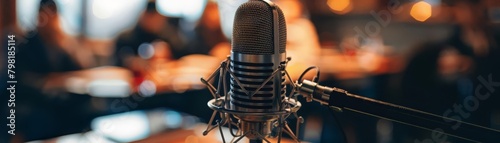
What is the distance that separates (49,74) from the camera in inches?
106

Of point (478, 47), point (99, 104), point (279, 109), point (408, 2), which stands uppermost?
point (408, 2)

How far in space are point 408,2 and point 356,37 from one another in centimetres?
49

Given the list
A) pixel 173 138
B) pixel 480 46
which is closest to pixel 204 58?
pixel 480 46

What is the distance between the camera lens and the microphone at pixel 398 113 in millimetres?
479

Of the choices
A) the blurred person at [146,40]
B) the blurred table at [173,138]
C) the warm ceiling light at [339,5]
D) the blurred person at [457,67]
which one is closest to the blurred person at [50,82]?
the blurred person at [146,40]

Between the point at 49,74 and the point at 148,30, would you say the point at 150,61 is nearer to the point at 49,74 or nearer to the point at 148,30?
the point at 148,30

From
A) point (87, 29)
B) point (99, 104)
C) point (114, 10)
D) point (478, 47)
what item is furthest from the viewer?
point (114, 10)

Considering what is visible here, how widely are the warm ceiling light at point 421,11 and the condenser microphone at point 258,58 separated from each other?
2357mm

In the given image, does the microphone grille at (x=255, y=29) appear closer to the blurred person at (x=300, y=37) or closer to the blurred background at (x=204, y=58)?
the blurred background at (x=204, y=58)

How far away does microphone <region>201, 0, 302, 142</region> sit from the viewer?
1.90 ft

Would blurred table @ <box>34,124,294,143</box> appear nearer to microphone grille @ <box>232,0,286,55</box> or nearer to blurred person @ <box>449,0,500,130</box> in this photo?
microphone grille @ <box>232,0,286,55</box>

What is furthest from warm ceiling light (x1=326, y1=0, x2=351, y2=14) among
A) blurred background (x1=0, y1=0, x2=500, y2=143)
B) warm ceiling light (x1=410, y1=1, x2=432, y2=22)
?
warm ceiling light (x1=410, y1=1, x2=432, y2=22)

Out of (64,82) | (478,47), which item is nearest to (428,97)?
(478,47)

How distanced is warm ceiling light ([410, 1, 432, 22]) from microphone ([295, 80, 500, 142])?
7.72 feet
